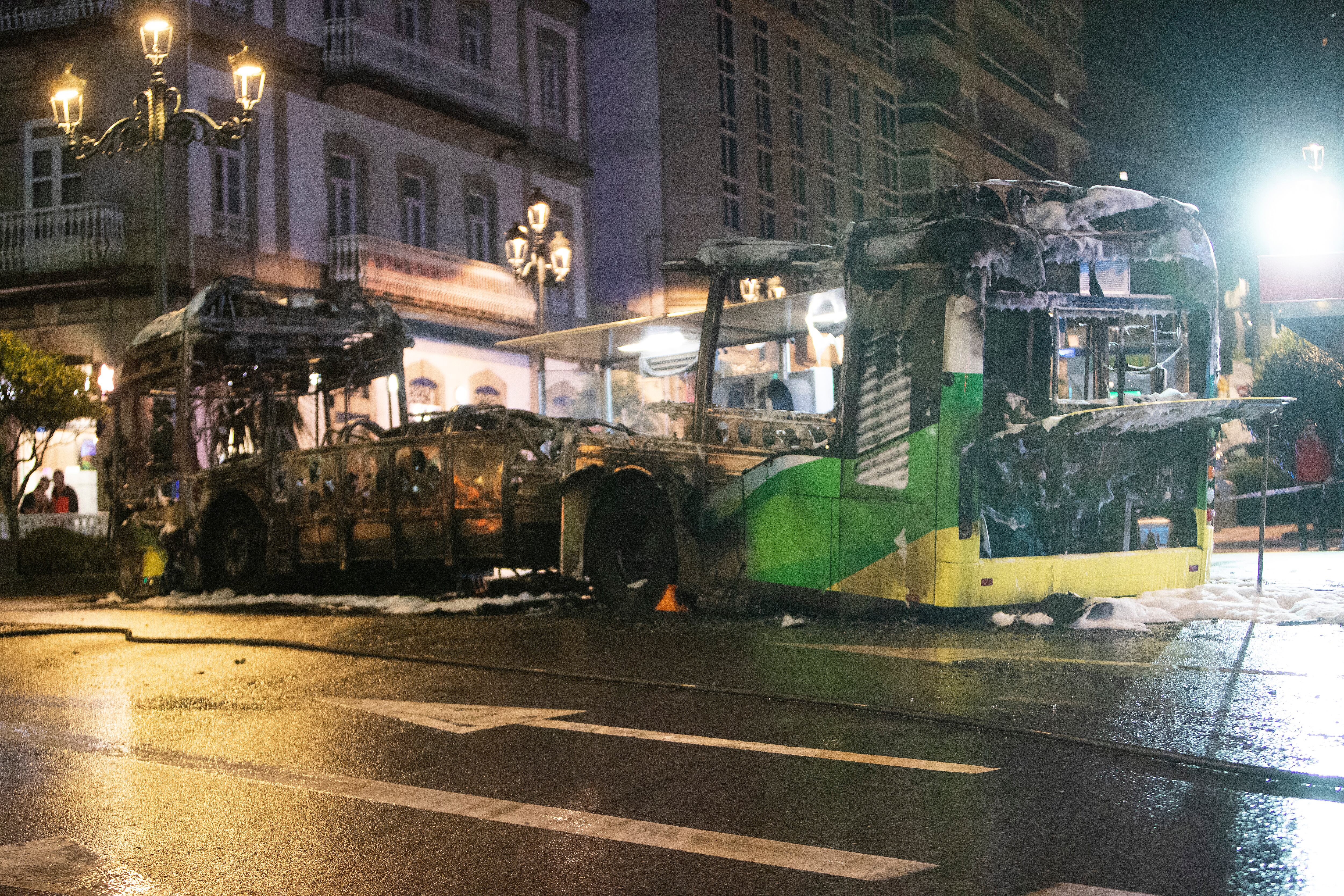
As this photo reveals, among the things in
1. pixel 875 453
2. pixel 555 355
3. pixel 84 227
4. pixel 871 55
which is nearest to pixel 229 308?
pixel 555 355

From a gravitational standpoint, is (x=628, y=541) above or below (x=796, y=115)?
below

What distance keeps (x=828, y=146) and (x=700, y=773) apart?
42495 millimetres

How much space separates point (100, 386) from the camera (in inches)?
953

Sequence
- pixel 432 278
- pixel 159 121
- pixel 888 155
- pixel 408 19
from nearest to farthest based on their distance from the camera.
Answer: pixel 159 121, pixel 432 278, pixel 408 19, pixel 888 155

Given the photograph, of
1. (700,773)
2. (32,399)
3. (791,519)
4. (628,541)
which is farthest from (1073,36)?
(700,773)

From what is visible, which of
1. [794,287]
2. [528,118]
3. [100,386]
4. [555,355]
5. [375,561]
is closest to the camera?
[794,287]

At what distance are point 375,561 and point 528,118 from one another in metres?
22.3

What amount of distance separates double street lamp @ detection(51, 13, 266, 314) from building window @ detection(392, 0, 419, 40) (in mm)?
10589

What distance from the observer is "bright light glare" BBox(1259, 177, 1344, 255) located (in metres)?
30.2

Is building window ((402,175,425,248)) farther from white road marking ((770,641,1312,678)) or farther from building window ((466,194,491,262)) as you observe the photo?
white road marking ((770,641,1312,678))

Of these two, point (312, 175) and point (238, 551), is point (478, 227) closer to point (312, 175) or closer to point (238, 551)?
point (312, 175)

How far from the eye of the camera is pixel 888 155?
4900 centimetres

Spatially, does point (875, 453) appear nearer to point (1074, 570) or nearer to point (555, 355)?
point (1074, 570)

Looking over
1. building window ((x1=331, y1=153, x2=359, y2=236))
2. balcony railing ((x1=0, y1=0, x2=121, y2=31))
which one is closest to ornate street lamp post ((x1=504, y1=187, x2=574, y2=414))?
building window ((x1=331, y1=153, x2=359, y2=236))
